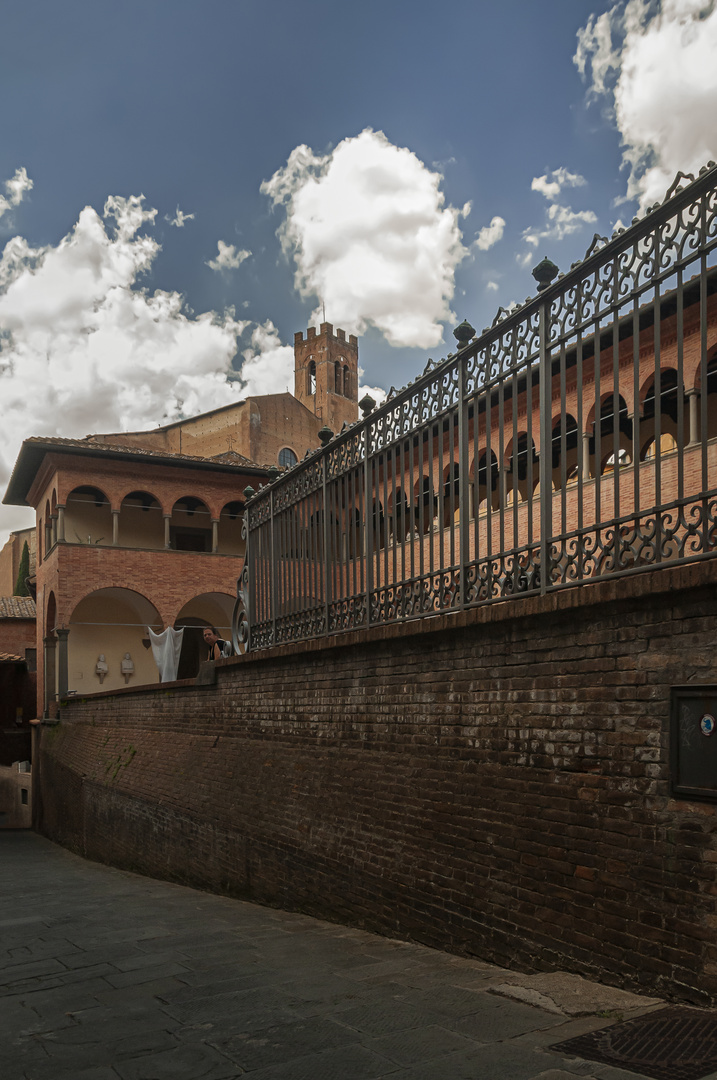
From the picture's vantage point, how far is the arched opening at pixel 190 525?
27.0 m

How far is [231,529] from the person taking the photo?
26.8 metres

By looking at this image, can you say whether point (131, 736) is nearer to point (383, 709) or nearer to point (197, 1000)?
point (383, 709)

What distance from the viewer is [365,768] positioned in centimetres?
638

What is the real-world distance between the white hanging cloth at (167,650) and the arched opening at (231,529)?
4.96m

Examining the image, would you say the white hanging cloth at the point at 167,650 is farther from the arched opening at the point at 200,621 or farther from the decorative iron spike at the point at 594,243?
the decorative iron spike at the point at 594,243

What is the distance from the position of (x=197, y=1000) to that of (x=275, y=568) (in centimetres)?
500

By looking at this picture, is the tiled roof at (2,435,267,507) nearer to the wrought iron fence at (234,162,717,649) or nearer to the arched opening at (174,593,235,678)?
the arched opening at (174,593,235,678)

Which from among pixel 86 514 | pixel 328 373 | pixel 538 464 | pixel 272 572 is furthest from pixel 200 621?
pixel 328 373

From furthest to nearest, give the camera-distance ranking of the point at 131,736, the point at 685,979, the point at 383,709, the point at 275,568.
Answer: the point at 131,736 → the point at 275,568 → the point at 383,709 → the point at 685,979

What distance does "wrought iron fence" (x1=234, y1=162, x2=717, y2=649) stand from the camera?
403 centimetres

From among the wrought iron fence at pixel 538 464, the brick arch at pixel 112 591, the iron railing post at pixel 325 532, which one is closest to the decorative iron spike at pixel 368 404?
the wrought iron fence at pixel 538 464

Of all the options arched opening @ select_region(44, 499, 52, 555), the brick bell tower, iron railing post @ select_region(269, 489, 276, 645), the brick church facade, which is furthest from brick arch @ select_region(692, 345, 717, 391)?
the brick bell tower

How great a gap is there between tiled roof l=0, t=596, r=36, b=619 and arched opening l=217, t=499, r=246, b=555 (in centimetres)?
1148

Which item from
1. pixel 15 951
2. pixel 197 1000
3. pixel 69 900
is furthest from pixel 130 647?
pixel 197 1000
